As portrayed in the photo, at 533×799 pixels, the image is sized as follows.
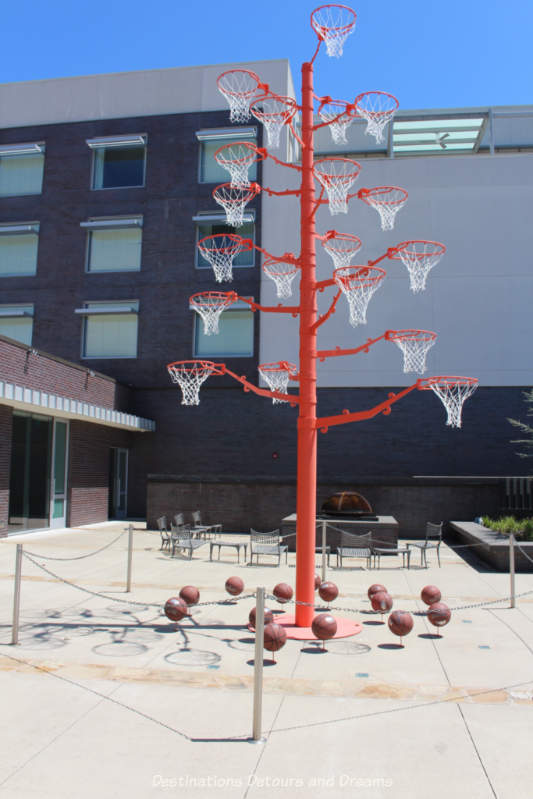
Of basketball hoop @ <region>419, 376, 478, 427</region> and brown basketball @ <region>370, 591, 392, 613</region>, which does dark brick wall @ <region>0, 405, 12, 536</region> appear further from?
brown basketball @ <region>370, 591, 392, 613</region>

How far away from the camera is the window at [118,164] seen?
3083cm

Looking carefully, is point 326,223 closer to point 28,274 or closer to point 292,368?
point 28,274

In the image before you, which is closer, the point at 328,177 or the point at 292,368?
the point at 328,177

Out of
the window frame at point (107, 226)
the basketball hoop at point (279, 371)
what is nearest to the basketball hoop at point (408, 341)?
the basketball hoop at point (279, 371)

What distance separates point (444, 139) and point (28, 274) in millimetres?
23062

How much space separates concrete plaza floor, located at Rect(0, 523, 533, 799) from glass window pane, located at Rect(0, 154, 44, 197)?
25.1 metres

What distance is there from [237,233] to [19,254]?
1059 centimetres

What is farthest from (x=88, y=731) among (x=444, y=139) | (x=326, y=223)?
(x=444, y=139)

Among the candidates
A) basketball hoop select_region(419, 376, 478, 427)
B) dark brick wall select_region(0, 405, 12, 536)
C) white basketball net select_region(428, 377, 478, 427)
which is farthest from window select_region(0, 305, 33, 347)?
basketball hoop select_region(419, 376, 478, 427)

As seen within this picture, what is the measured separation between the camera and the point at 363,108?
1127 cm

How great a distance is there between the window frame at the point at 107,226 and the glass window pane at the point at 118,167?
6.01ft

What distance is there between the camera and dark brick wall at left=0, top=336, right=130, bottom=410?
20.1 metres

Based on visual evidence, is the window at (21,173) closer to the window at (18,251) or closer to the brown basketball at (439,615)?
the window at (18,251)

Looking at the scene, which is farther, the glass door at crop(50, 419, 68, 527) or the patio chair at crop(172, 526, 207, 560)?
the glass door at crop(50, 419, 68, 527)
